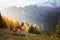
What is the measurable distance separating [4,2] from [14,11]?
0.67ft

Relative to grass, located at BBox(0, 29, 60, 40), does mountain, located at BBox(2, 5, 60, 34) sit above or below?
above

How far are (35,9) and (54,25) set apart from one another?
37 centimetres

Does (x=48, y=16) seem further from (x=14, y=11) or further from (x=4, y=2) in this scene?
(x=4, y=2)

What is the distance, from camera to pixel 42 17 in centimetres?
213

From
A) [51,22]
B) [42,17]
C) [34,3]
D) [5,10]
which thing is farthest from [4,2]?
[51,22]

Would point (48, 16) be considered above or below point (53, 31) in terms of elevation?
above

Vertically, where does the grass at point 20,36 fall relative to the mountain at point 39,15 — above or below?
below

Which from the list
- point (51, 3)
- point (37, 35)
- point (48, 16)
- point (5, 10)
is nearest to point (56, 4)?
point (51, 3)

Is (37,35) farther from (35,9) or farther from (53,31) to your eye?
(35,9)

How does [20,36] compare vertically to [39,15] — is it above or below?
below

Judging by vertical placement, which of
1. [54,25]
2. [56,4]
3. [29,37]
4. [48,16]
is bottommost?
[29,37]

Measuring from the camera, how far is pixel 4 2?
219 centimetres

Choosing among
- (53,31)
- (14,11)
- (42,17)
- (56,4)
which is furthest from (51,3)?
(14,11)

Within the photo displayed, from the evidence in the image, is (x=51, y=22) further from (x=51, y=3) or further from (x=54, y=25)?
(x=51, y=3)
